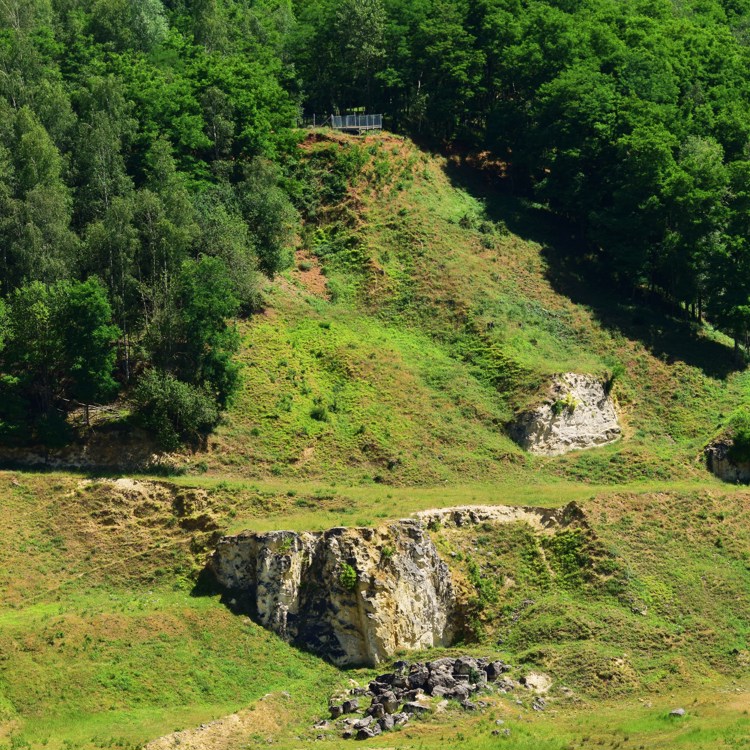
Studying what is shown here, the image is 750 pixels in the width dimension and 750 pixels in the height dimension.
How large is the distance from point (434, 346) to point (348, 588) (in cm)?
2426

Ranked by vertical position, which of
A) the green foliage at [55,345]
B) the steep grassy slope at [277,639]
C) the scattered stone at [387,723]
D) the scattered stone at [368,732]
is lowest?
the scattered stone at [368,732]

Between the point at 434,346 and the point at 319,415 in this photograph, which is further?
the point at 434,346

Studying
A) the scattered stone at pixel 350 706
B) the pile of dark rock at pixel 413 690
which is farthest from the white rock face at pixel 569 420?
the scattered stone at pixel 350 706

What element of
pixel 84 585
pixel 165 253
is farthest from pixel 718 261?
pixel 84 585

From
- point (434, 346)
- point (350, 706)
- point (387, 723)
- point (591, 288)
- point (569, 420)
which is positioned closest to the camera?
point (387, 723)

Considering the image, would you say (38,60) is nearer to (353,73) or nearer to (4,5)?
(4,5)

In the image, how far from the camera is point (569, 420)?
277 ft

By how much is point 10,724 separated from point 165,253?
29888 mm

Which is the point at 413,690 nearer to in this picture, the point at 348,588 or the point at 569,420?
the point at 348,588

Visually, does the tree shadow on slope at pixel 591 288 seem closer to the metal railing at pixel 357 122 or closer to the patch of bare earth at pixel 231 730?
the metal railing at pixel 357 122

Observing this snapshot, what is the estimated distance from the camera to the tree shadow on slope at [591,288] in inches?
3627

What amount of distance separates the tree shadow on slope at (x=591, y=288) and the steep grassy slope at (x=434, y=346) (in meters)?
0.15

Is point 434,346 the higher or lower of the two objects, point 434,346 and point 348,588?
the higher

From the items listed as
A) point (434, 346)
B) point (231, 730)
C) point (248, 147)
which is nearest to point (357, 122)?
point (248, 147)
